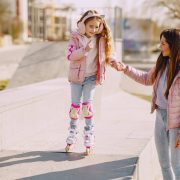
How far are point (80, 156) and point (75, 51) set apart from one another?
4.23ft

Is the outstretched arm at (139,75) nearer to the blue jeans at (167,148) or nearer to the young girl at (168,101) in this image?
the young girl at (168,101)

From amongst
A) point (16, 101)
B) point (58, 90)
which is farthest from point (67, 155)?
point (58, 90)

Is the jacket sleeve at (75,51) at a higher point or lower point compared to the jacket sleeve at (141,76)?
higher

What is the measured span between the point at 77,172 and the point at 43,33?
11.5 metres

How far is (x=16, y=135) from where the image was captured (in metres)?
6.00

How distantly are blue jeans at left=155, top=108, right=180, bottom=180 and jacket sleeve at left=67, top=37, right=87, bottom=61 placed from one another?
1206mm

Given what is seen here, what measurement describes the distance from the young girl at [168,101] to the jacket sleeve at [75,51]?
3.05 ft

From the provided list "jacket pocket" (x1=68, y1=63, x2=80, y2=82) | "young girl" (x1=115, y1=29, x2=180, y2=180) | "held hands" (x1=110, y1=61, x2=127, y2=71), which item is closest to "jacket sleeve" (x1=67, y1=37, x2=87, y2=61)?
"jacket pocket" (x1=68, y1=63, x2=80, y2=82)

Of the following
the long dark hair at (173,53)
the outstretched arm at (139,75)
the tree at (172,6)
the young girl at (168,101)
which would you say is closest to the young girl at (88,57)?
the outstretched arm at (139,75)

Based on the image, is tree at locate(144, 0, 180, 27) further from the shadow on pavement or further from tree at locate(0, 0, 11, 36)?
tree at locate(0, 0, 11, 36)

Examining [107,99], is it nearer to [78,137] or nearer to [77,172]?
[78,137]

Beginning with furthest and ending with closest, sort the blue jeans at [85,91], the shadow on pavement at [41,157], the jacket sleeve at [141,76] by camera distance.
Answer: the blue jeans at [85,91]
the shadow on pavement at [41,157]
the jacket sleeve at [141,76]

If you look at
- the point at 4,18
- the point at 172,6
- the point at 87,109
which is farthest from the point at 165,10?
the point at 4,18

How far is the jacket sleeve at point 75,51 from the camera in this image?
16.7ft
